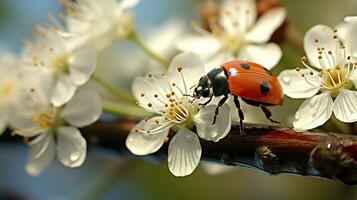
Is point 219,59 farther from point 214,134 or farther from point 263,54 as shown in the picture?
point 214,134

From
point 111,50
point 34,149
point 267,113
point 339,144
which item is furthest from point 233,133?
point 111,50

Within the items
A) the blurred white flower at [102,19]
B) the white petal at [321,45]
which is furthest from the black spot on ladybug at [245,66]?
the blurred white flower at [102,19]

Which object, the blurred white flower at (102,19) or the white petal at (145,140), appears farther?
the blurred white flower at (102,19)

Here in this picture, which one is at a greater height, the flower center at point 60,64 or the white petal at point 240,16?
the white petal at point 240,16

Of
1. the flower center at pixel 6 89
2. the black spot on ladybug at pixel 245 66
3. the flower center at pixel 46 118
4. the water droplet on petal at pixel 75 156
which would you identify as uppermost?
the black spot on ladybug at pixel 245 66

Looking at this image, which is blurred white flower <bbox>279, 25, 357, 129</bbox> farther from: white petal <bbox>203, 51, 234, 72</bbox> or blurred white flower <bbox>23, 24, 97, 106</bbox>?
blurred white flower <bbox>23, 24, 97, 106</bbox>

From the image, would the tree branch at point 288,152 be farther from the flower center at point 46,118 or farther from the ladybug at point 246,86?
the flower center at point 46,118

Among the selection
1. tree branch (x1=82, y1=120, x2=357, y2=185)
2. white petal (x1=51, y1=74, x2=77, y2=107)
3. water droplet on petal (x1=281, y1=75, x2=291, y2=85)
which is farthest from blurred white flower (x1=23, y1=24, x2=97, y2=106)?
water droplet on petal (x1=281, y1=75, x2=291, y2=85)
